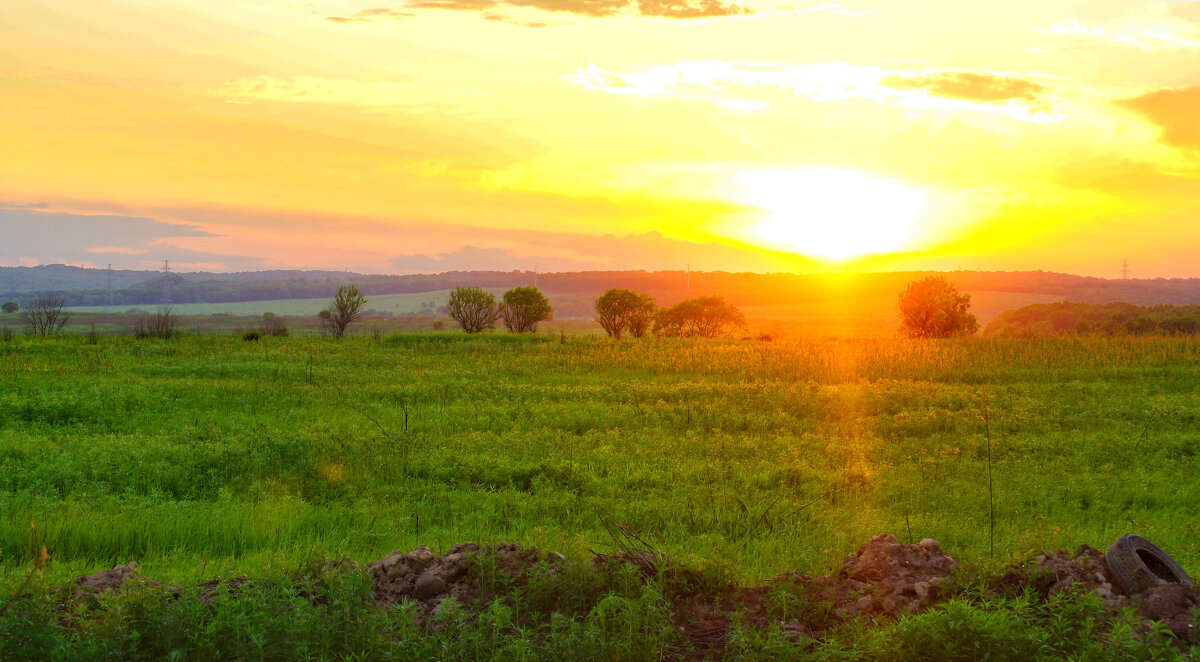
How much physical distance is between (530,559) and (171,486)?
5640 millimetres

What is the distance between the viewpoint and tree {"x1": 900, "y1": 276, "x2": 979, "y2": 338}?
41.6 meters

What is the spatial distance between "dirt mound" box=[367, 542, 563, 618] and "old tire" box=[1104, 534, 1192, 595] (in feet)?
12.7

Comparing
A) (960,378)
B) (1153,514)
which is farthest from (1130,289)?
(1153,514)

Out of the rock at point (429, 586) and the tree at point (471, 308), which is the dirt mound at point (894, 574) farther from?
the tree at point (471, 308)

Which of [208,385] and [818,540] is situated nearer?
[818,540]

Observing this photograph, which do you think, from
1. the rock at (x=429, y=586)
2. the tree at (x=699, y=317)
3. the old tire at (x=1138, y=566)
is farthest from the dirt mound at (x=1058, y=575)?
the tree at (x=699, y=317)

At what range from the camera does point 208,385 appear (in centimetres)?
1602

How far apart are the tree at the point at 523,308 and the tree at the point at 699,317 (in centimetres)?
803

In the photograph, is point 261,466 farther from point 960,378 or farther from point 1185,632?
point 960,378

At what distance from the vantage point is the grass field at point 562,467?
6770 mm

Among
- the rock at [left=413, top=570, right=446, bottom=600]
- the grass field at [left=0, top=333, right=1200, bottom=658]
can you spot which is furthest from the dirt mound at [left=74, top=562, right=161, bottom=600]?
the rock at [left=413, top=570, right=446, bottom=600]

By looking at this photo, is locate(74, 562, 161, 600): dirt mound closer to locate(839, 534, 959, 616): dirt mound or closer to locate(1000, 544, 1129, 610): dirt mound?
locate(839, 534, 959, 616): dirt mound

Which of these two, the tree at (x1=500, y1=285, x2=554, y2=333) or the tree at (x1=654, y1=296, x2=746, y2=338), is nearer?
the tree at (x1=500, y1=285, x2=554, y2=333)

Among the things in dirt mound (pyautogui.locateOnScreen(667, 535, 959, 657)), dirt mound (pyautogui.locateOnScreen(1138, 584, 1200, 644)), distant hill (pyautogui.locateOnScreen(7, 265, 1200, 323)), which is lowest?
dirt mound (pyautogui.locateOnScreen(667, 535, 959, 657))
